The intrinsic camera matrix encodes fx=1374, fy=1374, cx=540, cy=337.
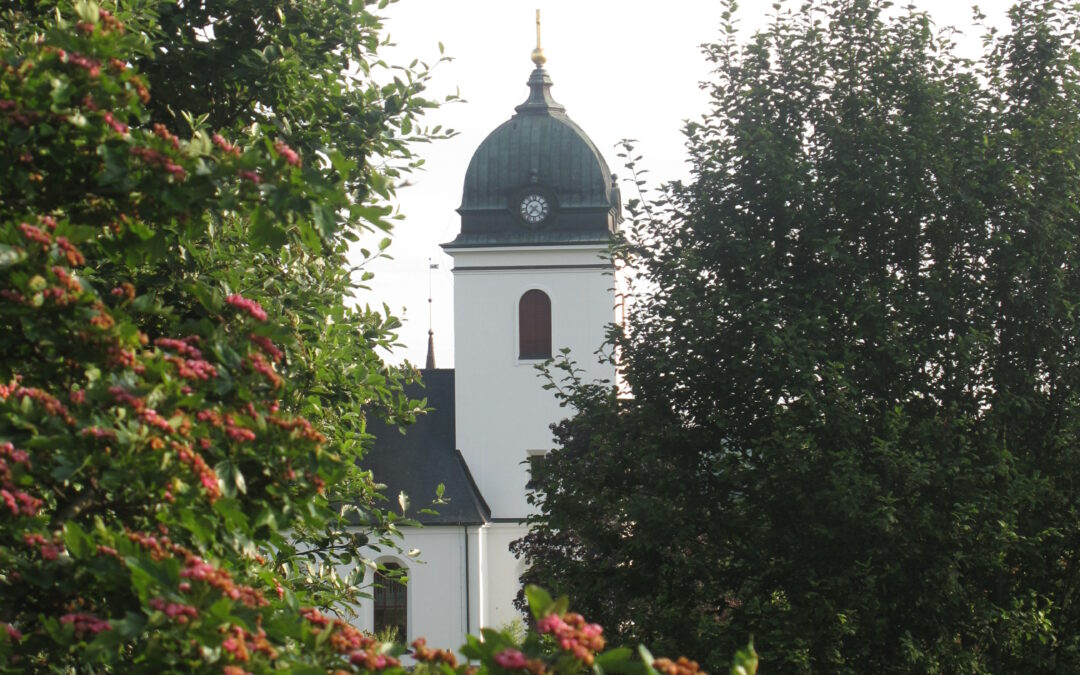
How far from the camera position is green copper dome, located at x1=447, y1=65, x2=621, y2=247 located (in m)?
38.2

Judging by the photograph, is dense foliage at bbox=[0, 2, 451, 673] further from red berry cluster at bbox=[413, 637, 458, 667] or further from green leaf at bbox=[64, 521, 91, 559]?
red berry cluster at bbox=[413, 637, 458, 667]

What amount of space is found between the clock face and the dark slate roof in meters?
5.34

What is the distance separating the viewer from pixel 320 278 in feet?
27.1

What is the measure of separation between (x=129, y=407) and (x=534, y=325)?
34.3 metres

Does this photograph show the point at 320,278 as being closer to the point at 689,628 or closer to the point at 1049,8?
the point at 689,628

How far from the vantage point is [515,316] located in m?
37.8

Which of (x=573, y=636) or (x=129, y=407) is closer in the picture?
(x=573, y=636)

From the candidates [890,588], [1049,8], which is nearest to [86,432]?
[890,588]

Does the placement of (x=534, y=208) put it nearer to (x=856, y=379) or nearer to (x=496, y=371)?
(x=496, y=371)

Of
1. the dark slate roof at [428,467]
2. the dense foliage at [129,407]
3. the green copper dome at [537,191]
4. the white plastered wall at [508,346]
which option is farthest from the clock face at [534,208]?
the dense foliage at [129,407]

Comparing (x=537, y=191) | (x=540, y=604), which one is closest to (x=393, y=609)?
(x=537, y=191)

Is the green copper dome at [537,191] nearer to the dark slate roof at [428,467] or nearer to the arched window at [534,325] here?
the arched window at [534,325]

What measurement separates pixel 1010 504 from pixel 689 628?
2.98m

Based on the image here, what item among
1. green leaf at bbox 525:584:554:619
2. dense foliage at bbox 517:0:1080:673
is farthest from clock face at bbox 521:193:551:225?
Answer: green leaf at bbox 525:584:554:619
